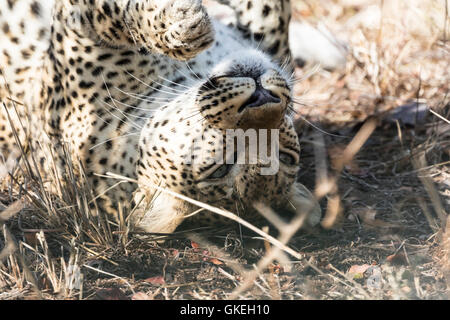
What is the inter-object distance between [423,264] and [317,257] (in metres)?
0.56

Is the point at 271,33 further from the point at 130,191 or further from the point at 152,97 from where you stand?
the point at 130,191

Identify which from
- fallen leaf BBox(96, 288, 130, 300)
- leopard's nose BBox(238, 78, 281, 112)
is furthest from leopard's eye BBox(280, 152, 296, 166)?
fallen leaf BBox(96, 288, 130, 300)

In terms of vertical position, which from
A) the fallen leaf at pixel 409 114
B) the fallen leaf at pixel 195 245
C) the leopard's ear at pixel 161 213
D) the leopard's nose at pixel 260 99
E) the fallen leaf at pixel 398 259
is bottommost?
the fallen leaf at pixel 398 259

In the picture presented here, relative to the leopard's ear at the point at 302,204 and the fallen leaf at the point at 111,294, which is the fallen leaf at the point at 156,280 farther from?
the leopard's ear at the point at 302,204

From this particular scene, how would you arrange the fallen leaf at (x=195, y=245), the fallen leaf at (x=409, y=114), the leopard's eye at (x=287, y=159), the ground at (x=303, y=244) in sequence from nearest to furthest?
the ground at (x=303, y=244) → the leopard's eye at (x=287, y=159) → the fallen leaf at (x=195, y=245) → the fallen leaf at (x=409, y=114)

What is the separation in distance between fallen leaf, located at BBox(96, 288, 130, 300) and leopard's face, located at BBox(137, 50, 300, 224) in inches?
25.4

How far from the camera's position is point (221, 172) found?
12.5ft

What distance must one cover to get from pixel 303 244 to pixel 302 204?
24cm

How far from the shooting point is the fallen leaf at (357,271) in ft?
12.0

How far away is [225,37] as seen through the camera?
4.62 metres

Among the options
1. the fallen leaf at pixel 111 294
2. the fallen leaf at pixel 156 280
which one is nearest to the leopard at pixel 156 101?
the fallen leaf at pixel 156 280
